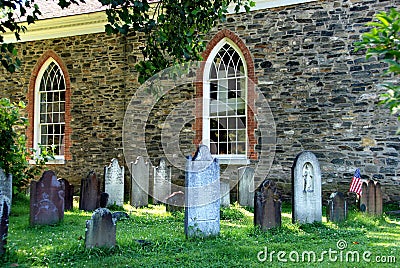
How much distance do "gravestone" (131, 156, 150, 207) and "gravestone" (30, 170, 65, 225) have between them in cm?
324

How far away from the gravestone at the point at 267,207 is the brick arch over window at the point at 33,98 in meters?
9.45

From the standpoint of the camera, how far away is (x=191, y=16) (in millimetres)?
7453

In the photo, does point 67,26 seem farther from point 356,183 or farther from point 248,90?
point 356,183

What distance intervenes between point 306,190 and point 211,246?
258 cm

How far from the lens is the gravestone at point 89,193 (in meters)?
10.5

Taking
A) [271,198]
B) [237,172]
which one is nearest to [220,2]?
[271,198]

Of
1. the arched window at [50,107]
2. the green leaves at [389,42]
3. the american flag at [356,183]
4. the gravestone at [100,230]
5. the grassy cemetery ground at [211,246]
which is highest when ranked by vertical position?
the arched window at [50,107]

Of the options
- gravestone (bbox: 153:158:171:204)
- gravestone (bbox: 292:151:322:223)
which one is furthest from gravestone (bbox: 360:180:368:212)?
gravestone (bbox: 153:158:171:204)

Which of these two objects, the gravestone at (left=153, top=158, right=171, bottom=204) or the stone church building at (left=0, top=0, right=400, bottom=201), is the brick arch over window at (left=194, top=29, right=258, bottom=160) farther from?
the gravestone at (left=153, top=158, right=171, bottom=204)

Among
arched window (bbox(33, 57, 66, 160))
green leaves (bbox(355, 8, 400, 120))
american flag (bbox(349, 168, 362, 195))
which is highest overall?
arched window (bbox(33, 57, 66, 160))

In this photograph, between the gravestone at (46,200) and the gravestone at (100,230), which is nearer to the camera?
the gravestone at (100,230)

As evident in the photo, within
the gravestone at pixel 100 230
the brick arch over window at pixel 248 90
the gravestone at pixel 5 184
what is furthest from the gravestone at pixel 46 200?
the brick arch over window at pixel 248 90

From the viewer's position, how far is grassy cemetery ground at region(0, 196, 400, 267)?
6.09m

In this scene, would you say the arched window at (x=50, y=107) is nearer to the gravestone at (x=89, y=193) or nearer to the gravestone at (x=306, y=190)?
the gravestone at (x=89, y=193)
